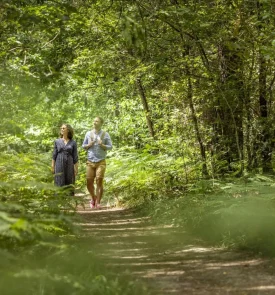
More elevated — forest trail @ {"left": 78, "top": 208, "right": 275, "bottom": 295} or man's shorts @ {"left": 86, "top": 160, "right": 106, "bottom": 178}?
man's shorts @ {"left": 86, "top": 160, "right": 106, "bottom": 178}

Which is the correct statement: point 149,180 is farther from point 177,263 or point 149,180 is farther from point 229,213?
point 177,263

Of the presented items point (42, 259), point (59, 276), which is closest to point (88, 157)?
point (42, 259)

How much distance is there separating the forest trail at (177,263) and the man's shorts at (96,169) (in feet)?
11.6

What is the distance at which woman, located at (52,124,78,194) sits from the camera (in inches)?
440

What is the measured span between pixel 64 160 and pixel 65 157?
76 mm

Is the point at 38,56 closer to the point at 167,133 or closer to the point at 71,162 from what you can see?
the point at 71,162

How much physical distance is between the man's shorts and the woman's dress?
1.45m

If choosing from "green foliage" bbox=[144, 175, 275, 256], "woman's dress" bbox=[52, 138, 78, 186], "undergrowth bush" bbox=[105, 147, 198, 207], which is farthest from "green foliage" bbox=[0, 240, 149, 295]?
"undergrowth bush" bbox=[105, 147, 198, 207]

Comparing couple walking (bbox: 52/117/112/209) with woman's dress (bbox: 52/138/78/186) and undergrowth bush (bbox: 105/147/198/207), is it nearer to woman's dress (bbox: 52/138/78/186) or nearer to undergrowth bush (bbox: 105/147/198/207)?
woman's dress (bbox: 52/138/78/186)

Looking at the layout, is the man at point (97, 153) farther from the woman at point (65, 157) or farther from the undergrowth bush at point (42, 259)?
the undergrowth bush at point (42, 259)

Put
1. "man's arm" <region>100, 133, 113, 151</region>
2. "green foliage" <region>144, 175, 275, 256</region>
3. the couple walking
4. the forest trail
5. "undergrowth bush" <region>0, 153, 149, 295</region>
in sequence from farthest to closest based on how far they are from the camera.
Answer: "man's arm" <region>100, 133, 113, 151</region> < the couple walking < "green foliage" <region>144, 175, 275, 256</region> < the forest trail < "undergrowth bush" <region>0, 153, 149, 295</region>

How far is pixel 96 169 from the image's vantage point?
1288 centimetres

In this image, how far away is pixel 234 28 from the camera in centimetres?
991

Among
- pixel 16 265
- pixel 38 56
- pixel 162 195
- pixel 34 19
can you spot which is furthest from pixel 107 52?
pixel 16 265
